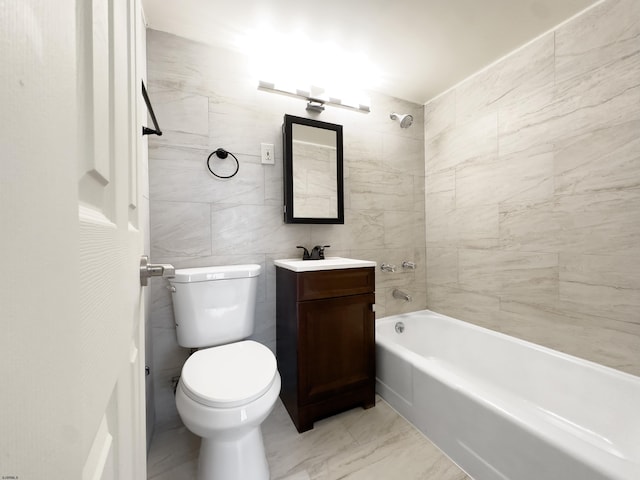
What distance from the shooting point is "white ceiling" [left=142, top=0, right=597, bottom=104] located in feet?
4.31

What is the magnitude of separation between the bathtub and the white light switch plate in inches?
53.8

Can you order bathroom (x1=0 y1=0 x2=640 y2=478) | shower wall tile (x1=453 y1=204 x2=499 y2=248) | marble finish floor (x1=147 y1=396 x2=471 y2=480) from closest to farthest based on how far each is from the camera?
marble finish floor (x1=147 y1=396 x2=471 y2=480), bathroom (x1=0 y1=0 x2=640 y2=478), shower wall tile (x1=453 y1=204 x2=499 y2=248)

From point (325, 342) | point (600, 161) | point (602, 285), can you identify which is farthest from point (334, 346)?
point (600, 161)

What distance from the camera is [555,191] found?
1.48 metres

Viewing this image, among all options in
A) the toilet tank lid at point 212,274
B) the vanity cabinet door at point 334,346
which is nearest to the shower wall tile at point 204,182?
the toilet tank lid at point 212,274

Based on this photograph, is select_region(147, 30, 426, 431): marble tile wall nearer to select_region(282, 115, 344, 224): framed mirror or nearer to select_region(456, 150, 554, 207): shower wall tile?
select_region(282, 115, 344, 224): framed mirror

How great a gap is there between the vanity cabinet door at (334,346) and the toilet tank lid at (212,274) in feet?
1.10

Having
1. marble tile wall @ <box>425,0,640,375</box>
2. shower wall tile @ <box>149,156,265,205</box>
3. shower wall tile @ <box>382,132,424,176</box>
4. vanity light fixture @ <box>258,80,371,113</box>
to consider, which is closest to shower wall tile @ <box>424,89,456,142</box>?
marble tile wall @ <box>425,0,640,375</box>

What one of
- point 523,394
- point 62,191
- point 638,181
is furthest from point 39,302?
point 523,394

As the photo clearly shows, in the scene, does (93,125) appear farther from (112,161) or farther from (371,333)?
(371,333)

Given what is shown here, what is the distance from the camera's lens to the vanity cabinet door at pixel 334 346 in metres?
1.41

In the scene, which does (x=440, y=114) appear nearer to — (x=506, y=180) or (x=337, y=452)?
(x=506, y=180)

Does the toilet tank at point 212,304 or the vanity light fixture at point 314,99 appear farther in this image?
the vanity light fixture at point 314,99

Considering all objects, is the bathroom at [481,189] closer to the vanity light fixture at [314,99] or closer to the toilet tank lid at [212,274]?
the vanity light fixture at [314,99]
